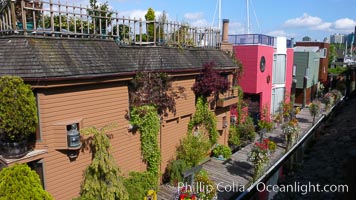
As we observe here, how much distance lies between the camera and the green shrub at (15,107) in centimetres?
714

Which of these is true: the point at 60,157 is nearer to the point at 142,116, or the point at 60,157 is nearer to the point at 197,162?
the point at 142,116

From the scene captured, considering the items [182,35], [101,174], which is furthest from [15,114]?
[182,35]

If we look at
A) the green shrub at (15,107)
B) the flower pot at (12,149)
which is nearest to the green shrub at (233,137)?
the flower pot at (12,149)

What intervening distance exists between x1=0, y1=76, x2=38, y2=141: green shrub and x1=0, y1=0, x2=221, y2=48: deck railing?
80.9 inches

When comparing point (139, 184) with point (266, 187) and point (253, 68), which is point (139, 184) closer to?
point (266, 187)

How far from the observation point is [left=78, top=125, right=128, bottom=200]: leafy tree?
8648 mm

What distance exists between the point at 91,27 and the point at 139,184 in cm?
732

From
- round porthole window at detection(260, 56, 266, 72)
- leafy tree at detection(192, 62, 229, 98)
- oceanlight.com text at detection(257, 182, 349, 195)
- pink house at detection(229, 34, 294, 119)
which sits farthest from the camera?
round porthole window at detection(260, 56, 266, 72)

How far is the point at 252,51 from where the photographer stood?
20.0 meters

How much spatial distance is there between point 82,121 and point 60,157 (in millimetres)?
1248

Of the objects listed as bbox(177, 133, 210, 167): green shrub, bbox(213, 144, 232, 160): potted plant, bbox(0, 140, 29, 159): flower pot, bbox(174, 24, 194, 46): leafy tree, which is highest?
bbox(174, 24, 194, 46): leafy tree

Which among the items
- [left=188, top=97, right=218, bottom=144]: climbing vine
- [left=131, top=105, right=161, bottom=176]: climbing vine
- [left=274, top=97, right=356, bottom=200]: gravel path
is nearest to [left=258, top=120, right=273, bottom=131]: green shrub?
[left=274, top=97, right=356, bottom=200]: gravel path

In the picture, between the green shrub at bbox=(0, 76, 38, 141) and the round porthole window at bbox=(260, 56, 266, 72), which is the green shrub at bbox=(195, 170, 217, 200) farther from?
the round porthole window at bbox=(260, 56, 266, 72)

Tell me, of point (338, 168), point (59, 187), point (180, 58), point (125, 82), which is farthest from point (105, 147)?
point (338, 168)
